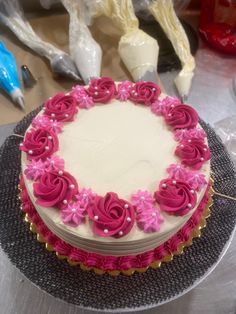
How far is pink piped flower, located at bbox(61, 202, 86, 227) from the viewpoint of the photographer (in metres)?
0.79

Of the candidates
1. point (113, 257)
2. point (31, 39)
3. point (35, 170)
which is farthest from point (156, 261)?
point (31, 39)

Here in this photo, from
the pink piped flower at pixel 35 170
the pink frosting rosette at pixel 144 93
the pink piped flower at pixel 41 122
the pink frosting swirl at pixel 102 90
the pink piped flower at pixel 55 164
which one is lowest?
the pink frosting rosette at pixel 144 93

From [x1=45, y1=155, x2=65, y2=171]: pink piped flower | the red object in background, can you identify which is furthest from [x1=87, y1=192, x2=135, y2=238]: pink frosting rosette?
the red object in background

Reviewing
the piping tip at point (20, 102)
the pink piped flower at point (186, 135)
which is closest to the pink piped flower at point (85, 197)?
the pink piped flower at point (186, 135)

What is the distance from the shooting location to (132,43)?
131cm

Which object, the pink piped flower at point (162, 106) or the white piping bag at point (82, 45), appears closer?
the pink piped flower at point (162, 106)

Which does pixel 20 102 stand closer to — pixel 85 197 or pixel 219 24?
pixel 85 197

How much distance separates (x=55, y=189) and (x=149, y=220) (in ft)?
0.62

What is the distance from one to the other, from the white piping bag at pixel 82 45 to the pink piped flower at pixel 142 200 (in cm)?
58

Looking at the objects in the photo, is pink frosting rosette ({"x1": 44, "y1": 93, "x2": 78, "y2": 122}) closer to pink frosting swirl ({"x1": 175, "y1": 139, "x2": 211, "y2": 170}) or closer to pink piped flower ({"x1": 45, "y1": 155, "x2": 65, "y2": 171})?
pink piped flower ({"x1": 45, "y1": 155, "x2": 65, "y2": 171})

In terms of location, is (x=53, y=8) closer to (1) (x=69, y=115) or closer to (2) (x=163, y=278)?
(1) (x=69, y=115)

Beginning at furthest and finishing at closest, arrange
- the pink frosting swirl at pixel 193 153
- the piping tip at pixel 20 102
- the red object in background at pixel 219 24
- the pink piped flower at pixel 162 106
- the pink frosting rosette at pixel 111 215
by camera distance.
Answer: the red object in background at pixel 219 24
the piping tip at pixel 20 102
the pink piped flower at pixel 162 106
the pink frosting swirl at pixel 193 153
the pink frosting rosette at pixel 111 215

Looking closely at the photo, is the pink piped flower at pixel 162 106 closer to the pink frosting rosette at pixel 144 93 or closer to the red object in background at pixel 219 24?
the pink frosting rosette at pixel 144 93

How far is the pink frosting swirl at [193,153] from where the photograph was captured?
879mm
